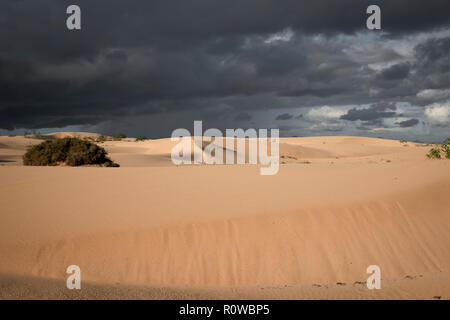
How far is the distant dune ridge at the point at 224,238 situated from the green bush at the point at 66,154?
24.1 feet

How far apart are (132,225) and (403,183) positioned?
8.50m

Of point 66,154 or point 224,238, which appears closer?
point 224,238

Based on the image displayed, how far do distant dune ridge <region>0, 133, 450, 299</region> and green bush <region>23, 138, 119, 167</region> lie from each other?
7.35 meters

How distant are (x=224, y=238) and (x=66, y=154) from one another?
47.3 feet

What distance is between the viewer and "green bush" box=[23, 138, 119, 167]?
18.9 metres

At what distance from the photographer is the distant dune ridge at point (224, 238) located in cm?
563

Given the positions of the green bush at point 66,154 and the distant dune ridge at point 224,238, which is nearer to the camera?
the distant dune ridge at point 224,238

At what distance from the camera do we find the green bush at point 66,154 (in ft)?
62.1

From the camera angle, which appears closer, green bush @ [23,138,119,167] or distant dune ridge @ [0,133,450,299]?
distant dune ridge @ [0,133,450,299]

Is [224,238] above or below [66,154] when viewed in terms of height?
below

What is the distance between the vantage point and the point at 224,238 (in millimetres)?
7902

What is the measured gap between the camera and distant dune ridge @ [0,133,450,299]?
563cm

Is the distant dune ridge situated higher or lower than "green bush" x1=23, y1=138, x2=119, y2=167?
lower

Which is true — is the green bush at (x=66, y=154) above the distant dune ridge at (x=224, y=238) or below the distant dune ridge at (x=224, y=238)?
above
